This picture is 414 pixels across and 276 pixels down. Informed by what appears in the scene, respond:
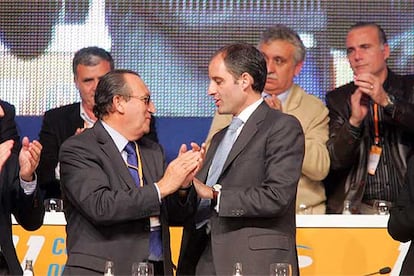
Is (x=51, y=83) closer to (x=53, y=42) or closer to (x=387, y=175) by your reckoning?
(x=53, y=42)

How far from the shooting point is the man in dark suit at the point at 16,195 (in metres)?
5.30

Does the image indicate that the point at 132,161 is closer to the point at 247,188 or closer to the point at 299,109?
the point at 247,188

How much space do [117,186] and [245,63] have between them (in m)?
0.83

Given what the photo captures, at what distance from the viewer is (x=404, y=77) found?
732 centimetres

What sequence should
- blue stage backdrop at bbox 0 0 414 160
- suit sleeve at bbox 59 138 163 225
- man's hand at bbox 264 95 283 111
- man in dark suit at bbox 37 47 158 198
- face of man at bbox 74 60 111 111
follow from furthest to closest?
1. blue stage backdrop at bbox 0 0 414 160
2. face of man at bbox 74 60 111 111
3. man in dark suit at bbox 37 47 158 198
4. man's hand at bbox 264 95 283 111
5. suit sleeve at bbox 59 138 163 225

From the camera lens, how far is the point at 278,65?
281 inches

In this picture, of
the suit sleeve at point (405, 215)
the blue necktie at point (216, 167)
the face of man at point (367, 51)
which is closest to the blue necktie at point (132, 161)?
the blue necktie at point (216, 167)

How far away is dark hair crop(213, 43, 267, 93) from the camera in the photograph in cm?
549

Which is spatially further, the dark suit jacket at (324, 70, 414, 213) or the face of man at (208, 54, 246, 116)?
the dark suit jacket at (324, 70, 414, 213)

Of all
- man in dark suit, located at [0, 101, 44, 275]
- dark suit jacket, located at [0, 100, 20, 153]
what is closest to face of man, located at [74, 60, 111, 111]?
dark suit jacket, located at [0, 100, 20, 153]

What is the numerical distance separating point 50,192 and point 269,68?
4.86 feet

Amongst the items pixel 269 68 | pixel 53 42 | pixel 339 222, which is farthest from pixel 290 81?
pixel 53 42

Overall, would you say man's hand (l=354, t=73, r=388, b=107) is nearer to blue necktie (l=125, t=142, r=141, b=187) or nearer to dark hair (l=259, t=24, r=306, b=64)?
dark hair (l=259, t=24, r=306, b=64)

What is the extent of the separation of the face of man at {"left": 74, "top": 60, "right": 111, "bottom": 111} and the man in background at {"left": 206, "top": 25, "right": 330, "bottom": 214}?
2.48 ft
